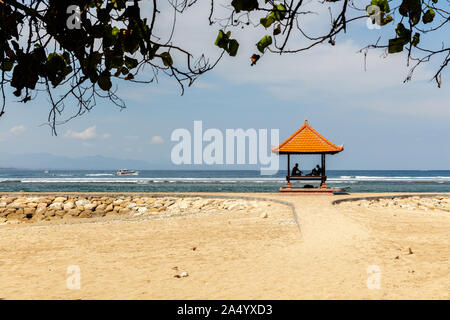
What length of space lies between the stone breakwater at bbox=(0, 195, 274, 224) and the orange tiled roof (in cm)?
424

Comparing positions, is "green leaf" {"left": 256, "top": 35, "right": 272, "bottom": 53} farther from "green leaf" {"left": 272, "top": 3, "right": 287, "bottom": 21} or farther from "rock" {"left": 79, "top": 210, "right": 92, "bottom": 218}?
"rock" {"left": 79, "top": 210, "right": 92, "bottom": 218}

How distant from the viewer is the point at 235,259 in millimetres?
7230

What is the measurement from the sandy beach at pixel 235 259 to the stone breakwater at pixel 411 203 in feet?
15.5

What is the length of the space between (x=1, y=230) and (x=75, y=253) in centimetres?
511

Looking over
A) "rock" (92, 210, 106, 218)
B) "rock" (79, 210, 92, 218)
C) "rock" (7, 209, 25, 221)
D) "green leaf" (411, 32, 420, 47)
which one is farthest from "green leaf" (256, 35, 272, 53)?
"rock" (7, 209, 25, 221)

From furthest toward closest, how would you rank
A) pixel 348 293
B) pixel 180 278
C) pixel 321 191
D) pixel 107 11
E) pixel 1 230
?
pixel 321 191 → pixel 1 230 → pixel 180 278 → pixel 348 293 → pixel 107 11

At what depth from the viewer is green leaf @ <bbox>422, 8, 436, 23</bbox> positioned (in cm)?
252

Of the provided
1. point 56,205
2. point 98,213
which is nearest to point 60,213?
point 56,205

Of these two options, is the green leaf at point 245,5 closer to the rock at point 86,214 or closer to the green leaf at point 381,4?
the green leaf at point 381,4

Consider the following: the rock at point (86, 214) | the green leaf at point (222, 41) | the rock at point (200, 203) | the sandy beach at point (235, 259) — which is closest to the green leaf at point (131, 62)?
the green leaf at point (222, 41)

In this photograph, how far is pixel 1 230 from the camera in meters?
11.7

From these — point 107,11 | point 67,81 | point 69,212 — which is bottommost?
point 69,212

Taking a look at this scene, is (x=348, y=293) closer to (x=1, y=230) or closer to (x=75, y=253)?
(x=75, y=253)
